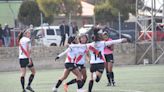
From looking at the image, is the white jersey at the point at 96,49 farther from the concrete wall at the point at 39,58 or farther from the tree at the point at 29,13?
the tree at the point at 29,13

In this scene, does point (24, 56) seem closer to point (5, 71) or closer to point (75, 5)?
point (5, 71)

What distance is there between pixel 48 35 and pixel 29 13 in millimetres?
15312

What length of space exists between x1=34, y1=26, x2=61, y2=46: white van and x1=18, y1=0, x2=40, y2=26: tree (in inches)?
488

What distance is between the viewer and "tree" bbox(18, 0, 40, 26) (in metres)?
52.8

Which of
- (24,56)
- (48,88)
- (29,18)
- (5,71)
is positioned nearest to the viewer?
(24,56)

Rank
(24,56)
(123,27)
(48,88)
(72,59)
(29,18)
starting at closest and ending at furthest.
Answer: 1. (72,59)
2. (24,56)
3. (48,88)
4. (123,27)
5. (29,18)

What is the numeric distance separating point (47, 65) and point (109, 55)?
1241cm

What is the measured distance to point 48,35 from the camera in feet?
129

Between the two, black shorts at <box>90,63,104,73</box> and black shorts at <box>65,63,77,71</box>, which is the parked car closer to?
black shorts at <box>90,63,104,73</box>

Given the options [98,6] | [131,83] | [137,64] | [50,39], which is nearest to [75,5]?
[98,6]

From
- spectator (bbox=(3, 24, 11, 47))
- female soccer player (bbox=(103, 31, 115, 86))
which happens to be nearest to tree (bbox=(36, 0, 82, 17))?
spectator (bbox=(3, 24, 11, 47))

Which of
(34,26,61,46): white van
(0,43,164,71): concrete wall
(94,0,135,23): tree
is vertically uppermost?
(94,0,135,23): tree

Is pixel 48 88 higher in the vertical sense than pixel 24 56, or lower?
lower

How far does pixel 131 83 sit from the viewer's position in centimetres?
2125
